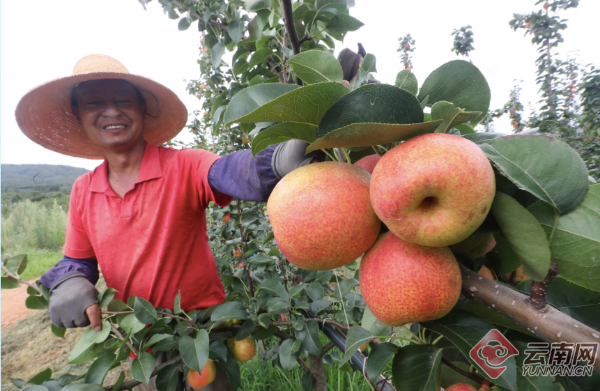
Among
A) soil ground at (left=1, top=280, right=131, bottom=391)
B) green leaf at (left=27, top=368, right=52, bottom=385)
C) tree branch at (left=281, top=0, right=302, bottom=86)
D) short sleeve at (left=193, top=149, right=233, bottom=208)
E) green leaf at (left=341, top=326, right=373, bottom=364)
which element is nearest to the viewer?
green leaf at (left=341, top=326, right=373, bottom=364)

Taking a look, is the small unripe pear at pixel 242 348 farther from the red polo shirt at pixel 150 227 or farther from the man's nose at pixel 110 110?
the man's nose at pixel 110 110

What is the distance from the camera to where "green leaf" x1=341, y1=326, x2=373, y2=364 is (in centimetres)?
55

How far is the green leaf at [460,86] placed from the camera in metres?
0.44

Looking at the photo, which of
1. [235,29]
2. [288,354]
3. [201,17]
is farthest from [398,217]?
[201,17]

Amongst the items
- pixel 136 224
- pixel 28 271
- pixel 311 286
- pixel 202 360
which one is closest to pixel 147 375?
pixel 202 360

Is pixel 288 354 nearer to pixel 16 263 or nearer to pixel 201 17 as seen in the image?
pixel 16 263

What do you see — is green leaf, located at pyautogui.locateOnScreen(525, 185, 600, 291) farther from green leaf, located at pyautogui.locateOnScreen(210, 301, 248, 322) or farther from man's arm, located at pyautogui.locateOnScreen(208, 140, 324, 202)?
green leaf, located at pyautogui.locateOnScreen(210, 301, 248, 322)

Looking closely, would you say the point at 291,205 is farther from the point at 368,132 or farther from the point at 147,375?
the point at 147,375

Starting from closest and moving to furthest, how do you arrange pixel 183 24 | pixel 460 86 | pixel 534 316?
pixel 534 316
pixel 460 86
pixel 183 24

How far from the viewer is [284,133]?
468mm

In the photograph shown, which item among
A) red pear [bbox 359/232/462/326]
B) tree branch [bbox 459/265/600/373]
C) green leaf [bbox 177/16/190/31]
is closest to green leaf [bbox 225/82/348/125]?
red pear [bbox 359/232/462/326]

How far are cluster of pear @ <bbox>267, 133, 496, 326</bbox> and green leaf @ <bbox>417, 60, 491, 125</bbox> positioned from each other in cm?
12

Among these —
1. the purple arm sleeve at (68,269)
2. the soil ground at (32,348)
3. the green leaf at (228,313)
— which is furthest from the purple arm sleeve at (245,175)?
the soil ground at (32,348)

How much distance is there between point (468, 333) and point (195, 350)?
90 centimetres
